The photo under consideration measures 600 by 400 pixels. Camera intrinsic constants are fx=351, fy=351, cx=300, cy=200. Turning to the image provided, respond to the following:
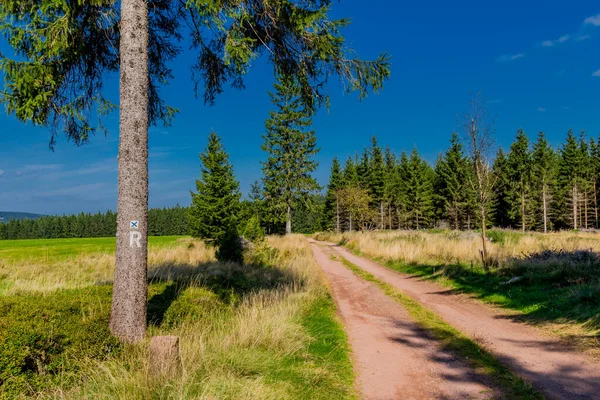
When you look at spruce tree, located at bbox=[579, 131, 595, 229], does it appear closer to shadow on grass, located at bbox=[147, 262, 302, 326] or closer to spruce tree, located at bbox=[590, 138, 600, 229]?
spruce tree, located at bbox=[590, 138, 600, 229]

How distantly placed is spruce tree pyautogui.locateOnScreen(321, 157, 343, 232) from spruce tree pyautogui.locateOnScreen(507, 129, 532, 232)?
27592mm

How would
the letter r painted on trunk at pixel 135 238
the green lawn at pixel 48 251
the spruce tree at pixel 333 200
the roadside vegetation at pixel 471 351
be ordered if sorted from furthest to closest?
the spruce tree at pixel 333 200 < the green lawn at pixel 48 251 < the letter r painted on trunk at pixel 135 238 < the roadside vegetation at pixel 471 351

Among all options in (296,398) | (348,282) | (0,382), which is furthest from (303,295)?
(0,382)

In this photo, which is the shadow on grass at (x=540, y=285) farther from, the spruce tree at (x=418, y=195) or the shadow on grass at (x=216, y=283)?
the spruce tree at (x=418, y=195)

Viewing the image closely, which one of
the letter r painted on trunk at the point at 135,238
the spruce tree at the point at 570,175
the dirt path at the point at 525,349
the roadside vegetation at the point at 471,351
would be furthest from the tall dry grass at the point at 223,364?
the spruce tree at the point at 570,175

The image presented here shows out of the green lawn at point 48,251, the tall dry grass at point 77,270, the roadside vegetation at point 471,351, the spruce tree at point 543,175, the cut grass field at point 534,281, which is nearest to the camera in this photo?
the roadside vegetation at point 471,351

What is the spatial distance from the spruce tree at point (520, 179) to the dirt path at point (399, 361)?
5385cm

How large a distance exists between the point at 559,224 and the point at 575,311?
202 ft

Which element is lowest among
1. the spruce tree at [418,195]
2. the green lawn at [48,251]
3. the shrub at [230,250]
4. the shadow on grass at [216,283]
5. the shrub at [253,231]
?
the green lawn at [48,251]

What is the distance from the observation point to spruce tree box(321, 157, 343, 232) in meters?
65.8

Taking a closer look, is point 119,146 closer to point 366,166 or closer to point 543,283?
point 543,283

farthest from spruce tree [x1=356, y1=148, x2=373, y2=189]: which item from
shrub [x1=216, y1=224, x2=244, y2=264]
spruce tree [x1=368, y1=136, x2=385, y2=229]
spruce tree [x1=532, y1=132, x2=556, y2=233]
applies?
shrub [x1=216, y1=224, x2=244, y2=264]

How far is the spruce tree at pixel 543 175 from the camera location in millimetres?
52000

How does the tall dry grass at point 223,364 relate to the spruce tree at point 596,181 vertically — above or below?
below
